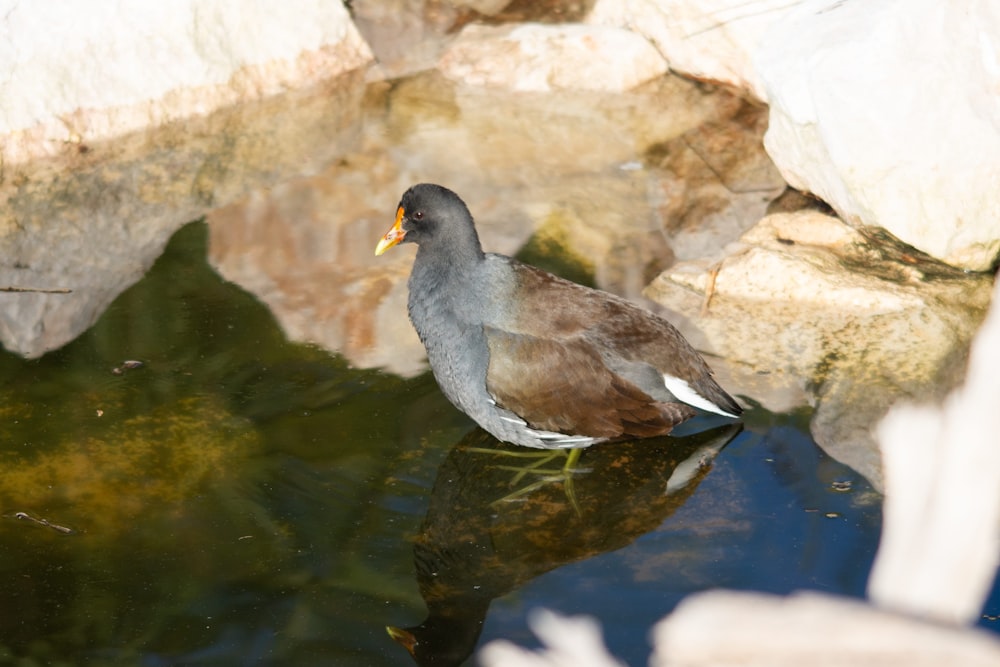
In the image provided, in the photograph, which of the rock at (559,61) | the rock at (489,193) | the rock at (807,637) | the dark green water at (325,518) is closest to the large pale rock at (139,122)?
the rock at (489,193)

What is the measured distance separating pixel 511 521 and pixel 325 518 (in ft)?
2.28

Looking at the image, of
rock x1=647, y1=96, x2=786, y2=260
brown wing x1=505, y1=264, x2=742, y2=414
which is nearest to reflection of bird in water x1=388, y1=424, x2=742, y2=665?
brown wing x1=505, y1=264, x2=742, y2=414

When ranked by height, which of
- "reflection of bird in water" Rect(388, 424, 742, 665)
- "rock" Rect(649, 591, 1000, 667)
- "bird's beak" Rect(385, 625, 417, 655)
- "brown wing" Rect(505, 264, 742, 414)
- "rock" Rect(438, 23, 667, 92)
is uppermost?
"rock" Rect(649, 591, 1000, 667)

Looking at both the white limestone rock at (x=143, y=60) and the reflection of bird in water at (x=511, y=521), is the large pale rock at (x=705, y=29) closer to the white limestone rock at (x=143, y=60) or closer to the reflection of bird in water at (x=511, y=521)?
the white limestone rock at (x=143, y=60)

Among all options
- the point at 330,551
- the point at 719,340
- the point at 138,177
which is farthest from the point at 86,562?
the point at 138,177

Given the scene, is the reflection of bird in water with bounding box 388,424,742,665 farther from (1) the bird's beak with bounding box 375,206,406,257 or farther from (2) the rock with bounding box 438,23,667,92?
(2) the rock with bounding box 438,23,667,92

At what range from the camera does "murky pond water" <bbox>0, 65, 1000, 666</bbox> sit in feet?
12.0

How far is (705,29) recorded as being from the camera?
766 cm

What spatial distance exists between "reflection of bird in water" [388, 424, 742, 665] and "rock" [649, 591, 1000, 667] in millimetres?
2715

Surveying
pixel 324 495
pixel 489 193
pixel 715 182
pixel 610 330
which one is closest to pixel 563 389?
pixel 610 330

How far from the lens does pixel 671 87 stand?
26.2 ft

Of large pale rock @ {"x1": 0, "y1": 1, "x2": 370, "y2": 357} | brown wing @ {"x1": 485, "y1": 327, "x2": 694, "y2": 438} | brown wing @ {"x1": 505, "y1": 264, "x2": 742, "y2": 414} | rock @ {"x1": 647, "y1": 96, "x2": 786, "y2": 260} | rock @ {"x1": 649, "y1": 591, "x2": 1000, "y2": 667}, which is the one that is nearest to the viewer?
rock @ {"x1": 649, "y1": 591, "x2": 1000, "y2": 667}

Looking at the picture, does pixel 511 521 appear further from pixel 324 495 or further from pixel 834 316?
pixel 834 316

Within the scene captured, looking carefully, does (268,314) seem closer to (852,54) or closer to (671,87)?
(852,54)
